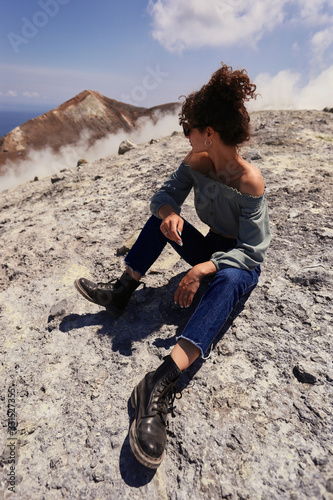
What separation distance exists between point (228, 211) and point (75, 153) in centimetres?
1554

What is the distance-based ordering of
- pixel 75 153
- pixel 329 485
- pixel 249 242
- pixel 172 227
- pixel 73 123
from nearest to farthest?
pixel 329 485 < pixel 249 242 < pixel 172 227 < pixel 75 153 < pixel 73 123

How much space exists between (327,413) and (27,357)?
2088 mm

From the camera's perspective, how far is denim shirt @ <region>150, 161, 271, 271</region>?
6.61 ft

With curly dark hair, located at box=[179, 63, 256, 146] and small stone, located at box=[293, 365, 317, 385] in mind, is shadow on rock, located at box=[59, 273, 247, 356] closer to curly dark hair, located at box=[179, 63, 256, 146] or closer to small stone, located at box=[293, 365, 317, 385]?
small stone, located at box=[293, 365, 317, 385]

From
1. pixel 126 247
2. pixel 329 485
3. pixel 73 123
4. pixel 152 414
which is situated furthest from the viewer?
pixel 73 123

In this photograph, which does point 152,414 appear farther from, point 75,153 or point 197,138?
point 75,153

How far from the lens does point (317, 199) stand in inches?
150

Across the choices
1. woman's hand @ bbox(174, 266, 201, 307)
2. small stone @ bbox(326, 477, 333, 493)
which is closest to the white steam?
woman's hand @ bbox(174, 266, 201, 307)

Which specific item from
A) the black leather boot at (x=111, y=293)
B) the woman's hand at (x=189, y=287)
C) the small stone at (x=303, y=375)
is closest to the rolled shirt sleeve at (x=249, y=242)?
the woman's hand at (x=189, y=287)

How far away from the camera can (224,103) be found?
2.00m

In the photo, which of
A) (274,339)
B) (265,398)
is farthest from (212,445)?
(274,339)

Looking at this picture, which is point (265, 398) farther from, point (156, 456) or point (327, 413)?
point (156, 456)

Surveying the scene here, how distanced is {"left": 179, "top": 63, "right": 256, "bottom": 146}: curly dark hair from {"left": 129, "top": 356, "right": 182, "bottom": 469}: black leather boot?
1.51 m

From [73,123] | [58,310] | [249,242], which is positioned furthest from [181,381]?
[73,123]
